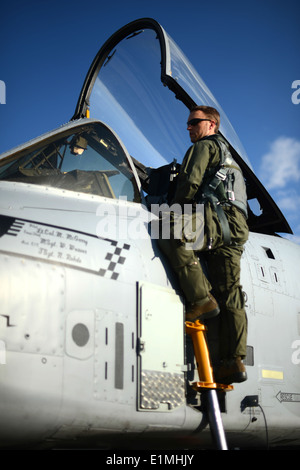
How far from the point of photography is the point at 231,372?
4.32 metres

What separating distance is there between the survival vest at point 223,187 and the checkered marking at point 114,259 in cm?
103

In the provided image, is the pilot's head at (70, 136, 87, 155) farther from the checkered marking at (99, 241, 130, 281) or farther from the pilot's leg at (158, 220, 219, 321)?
the pilot's leg at (158, 220, 219, 321)

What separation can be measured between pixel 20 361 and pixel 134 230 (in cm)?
159

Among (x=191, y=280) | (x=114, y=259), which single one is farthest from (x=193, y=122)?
(x=114, y=259)

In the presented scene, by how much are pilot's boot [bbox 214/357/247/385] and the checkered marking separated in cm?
134

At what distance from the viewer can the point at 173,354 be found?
4.12 metres

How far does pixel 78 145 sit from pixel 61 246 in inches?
60.1

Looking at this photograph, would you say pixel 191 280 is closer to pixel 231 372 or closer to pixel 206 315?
pixel 206 315

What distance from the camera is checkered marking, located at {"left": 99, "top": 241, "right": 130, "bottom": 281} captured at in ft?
12.8

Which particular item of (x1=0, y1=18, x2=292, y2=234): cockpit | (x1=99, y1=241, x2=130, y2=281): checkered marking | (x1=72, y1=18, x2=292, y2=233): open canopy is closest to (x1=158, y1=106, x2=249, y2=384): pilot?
(x1=99, y1=241, x2=130, y2=281): checkered marking

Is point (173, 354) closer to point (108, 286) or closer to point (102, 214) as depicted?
point (108, 286)

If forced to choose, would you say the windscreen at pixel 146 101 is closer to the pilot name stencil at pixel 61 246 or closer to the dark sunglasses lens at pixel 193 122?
the dark sunglasses lens at pixel 193 122

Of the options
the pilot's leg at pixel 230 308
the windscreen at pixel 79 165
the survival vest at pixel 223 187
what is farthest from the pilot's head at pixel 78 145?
the pilot's leg at pixel 230 308
